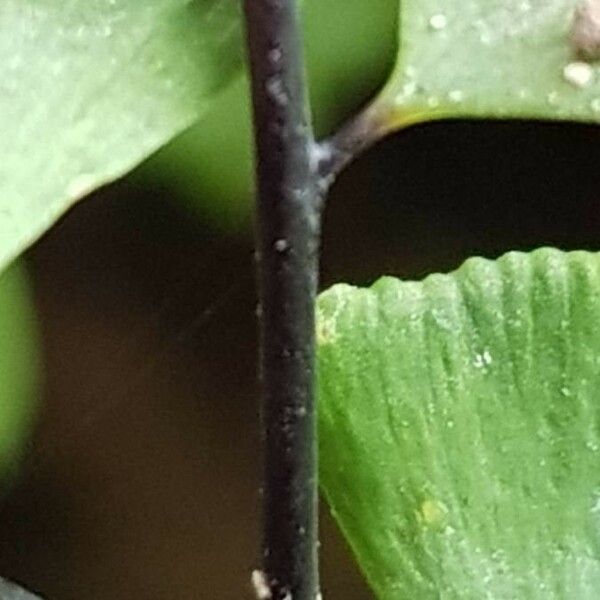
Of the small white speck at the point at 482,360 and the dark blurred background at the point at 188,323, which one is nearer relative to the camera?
the small white speck at the point at 482,360

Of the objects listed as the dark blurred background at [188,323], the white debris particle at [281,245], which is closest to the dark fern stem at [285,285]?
the white debris particle at [281,245]

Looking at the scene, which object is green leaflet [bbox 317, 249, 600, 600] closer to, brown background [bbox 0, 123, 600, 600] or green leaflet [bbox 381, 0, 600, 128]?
green leaflet [bbox 381, 0, 600, 128]

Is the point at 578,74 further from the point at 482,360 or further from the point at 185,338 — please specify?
the point at 185,338

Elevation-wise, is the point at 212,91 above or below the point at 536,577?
above

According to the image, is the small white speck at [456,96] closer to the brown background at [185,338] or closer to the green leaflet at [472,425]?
the green leaflet at [472,425]

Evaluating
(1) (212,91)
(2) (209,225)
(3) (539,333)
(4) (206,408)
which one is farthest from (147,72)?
(4) (206,408)

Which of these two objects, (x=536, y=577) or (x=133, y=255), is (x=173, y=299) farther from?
(x=536, y=577)
